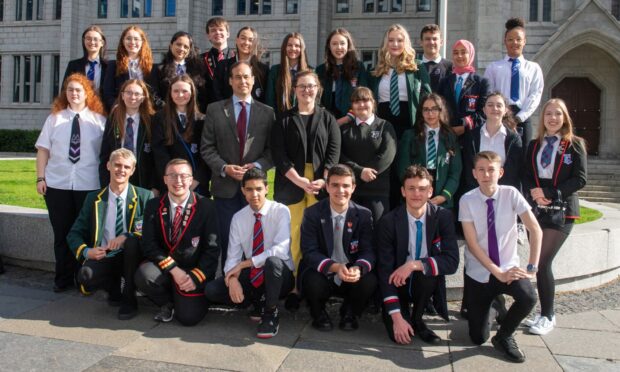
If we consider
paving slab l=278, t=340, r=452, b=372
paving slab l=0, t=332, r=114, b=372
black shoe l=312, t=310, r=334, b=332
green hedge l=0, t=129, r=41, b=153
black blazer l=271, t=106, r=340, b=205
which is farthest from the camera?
green hedge l=0, t=129, r=41, b=153

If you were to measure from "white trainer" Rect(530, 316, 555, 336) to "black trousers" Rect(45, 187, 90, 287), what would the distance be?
4.66 m

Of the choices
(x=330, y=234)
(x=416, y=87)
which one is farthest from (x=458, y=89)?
(x=330, y=234)

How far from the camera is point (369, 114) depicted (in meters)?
5.35

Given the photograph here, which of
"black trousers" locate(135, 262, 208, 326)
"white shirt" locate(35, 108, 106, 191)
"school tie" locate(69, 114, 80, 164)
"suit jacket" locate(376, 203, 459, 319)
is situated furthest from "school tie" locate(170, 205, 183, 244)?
"suit jacket" locate(376, 203, 459, 319)

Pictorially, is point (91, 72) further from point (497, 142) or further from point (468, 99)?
point (497, 142)

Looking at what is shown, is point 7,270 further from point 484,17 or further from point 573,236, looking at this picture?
point 484,17

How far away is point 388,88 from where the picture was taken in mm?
5945

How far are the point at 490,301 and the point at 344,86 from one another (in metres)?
2.89

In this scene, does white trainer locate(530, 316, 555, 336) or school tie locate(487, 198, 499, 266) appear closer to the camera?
school tie locate(487, 198, 499, 266)

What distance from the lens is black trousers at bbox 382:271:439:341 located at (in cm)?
453

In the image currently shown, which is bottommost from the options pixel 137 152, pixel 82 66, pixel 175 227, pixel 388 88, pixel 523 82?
pixel 175 227

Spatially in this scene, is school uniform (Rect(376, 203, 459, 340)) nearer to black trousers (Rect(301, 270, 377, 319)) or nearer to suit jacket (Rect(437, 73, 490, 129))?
black trousers (Rect(301, 270, 377, 319))

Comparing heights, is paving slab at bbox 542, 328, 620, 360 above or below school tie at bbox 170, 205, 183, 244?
below

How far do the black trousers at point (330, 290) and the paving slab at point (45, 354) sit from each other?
1.68 m
